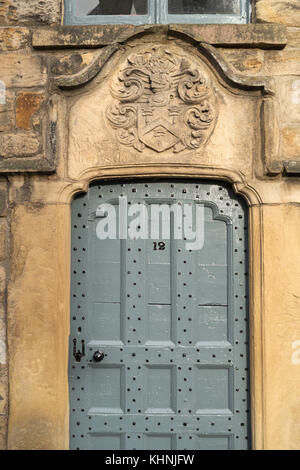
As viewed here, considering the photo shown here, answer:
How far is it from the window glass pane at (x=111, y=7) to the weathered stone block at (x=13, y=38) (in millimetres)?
441

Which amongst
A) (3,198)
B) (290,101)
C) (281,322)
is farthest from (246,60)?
(3,198)

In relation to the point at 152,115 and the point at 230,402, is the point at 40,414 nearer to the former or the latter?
the point at 230,402

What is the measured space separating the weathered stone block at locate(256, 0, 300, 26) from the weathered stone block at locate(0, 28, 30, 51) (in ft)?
5.40

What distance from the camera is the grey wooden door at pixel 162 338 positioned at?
3.78 metres

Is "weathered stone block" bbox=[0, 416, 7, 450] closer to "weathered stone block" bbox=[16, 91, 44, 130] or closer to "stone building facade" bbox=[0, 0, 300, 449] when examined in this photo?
"stone building facade" bbox=[0, 0, 300, 449]

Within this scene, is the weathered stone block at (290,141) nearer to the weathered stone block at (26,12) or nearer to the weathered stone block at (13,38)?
the weathered stone block at (26,12)

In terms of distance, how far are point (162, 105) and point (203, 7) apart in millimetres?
876

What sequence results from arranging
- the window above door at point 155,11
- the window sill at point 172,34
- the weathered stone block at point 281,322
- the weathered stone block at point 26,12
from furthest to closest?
the window above door at point 155,11, the weathered stone block at point 26,12, the window sill at point 172,34, the weathered stone block at point 281,322

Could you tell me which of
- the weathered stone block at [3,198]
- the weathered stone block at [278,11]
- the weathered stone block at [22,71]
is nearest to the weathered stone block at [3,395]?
the weathered stone block at [3,198]

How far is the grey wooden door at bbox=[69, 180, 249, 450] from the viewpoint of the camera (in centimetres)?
378

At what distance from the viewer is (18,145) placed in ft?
12.3

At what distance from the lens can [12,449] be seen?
11.9ft

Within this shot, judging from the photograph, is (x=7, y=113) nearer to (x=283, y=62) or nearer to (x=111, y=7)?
(x=111, y=7)

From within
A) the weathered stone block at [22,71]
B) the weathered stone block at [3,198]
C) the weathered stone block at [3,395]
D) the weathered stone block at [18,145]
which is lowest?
the weathered stone block at [3,395]
